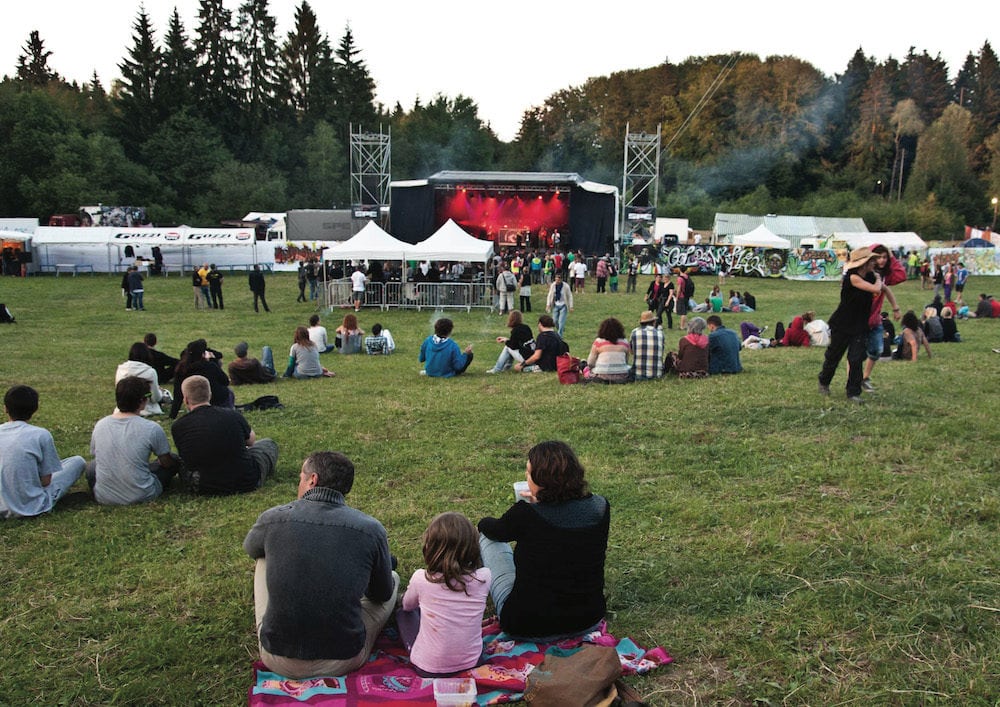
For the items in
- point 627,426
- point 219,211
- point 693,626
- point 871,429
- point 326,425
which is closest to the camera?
point 693,626

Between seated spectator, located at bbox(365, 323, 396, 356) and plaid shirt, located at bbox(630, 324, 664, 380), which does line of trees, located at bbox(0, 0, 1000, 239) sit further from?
plaid shirt, located at bbox(630, 324, 664, 380)

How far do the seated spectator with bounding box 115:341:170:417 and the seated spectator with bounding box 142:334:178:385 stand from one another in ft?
0.68

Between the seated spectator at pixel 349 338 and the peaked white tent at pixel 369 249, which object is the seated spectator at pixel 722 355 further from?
the peaked white tent at pixel 369 249

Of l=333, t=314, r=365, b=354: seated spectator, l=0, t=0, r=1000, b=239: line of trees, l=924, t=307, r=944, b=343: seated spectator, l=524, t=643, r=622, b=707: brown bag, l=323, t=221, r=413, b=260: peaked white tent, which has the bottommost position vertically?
l=524, t=643, r=622, b=707: brown bag

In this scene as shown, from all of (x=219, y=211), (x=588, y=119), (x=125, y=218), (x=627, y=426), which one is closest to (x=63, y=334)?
(x=627, y=426)

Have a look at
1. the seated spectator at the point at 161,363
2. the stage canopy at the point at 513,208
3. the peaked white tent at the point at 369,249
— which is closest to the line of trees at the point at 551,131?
the stage canopy at the point at 513,208

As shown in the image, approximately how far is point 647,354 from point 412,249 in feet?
41.9

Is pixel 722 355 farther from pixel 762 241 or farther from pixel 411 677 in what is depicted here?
pixel 762 241

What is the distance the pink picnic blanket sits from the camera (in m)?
3.18

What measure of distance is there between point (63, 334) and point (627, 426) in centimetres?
1412

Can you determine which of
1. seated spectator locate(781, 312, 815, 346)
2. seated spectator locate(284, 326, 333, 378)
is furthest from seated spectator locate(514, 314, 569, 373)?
seated spectator locate(781, 312, 815, 346)

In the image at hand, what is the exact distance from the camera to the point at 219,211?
5509cm

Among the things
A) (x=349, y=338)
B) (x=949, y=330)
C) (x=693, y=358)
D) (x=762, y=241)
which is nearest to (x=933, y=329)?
(x=949, y=330)

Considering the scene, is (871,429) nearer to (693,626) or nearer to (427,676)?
(693,626)
